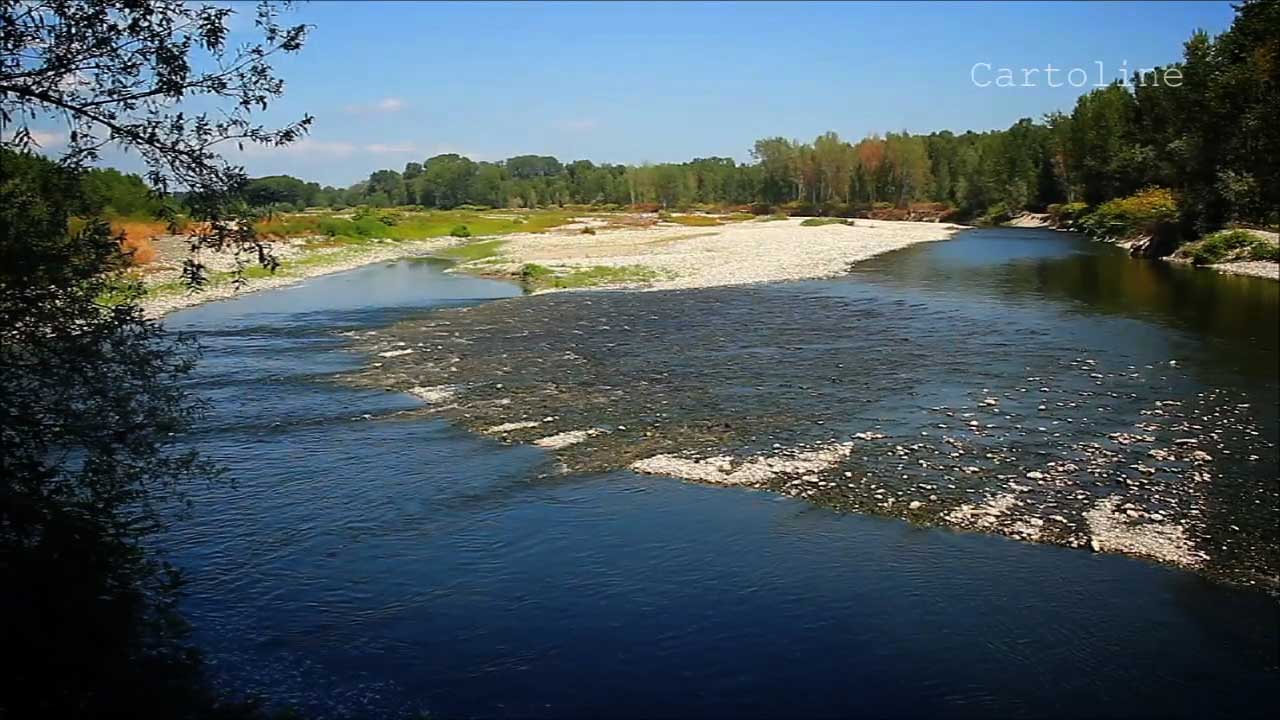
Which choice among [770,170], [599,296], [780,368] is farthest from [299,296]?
[770,170]

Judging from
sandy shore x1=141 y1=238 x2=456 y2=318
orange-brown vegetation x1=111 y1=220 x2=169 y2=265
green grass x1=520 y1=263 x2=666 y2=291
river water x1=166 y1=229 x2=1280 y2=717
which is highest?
orange-brown vegetation x1=111 y1=220 x2=169 y2=265

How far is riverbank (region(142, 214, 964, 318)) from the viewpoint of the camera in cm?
4962

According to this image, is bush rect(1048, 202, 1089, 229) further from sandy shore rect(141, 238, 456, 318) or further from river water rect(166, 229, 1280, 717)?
river water rect(166, 229, 1280, 717)

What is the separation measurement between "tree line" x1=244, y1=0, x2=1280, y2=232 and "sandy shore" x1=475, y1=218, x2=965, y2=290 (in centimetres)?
2005

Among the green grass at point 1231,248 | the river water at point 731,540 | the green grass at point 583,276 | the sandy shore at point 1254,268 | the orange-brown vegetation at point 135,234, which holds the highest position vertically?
the orange-brown vegetation at point 135,234

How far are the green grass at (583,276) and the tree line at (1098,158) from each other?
21.9 m

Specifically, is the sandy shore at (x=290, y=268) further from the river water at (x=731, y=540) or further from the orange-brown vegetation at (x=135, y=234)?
the river water at (x=731, y=540)

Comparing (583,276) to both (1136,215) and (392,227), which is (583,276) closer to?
(1136,215)

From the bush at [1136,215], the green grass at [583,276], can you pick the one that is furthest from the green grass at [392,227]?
the bush at [1136,215]

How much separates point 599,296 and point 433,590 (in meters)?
Result: 32.3

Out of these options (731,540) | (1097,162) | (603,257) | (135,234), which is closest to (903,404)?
(731,540)

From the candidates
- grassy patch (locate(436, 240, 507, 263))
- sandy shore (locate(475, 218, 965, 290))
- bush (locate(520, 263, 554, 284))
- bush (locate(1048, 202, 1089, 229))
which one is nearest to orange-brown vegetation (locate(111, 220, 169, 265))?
bush (locate(520, 263, 554, 284))

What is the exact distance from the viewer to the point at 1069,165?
11262cm

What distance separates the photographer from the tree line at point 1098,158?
27.1m
